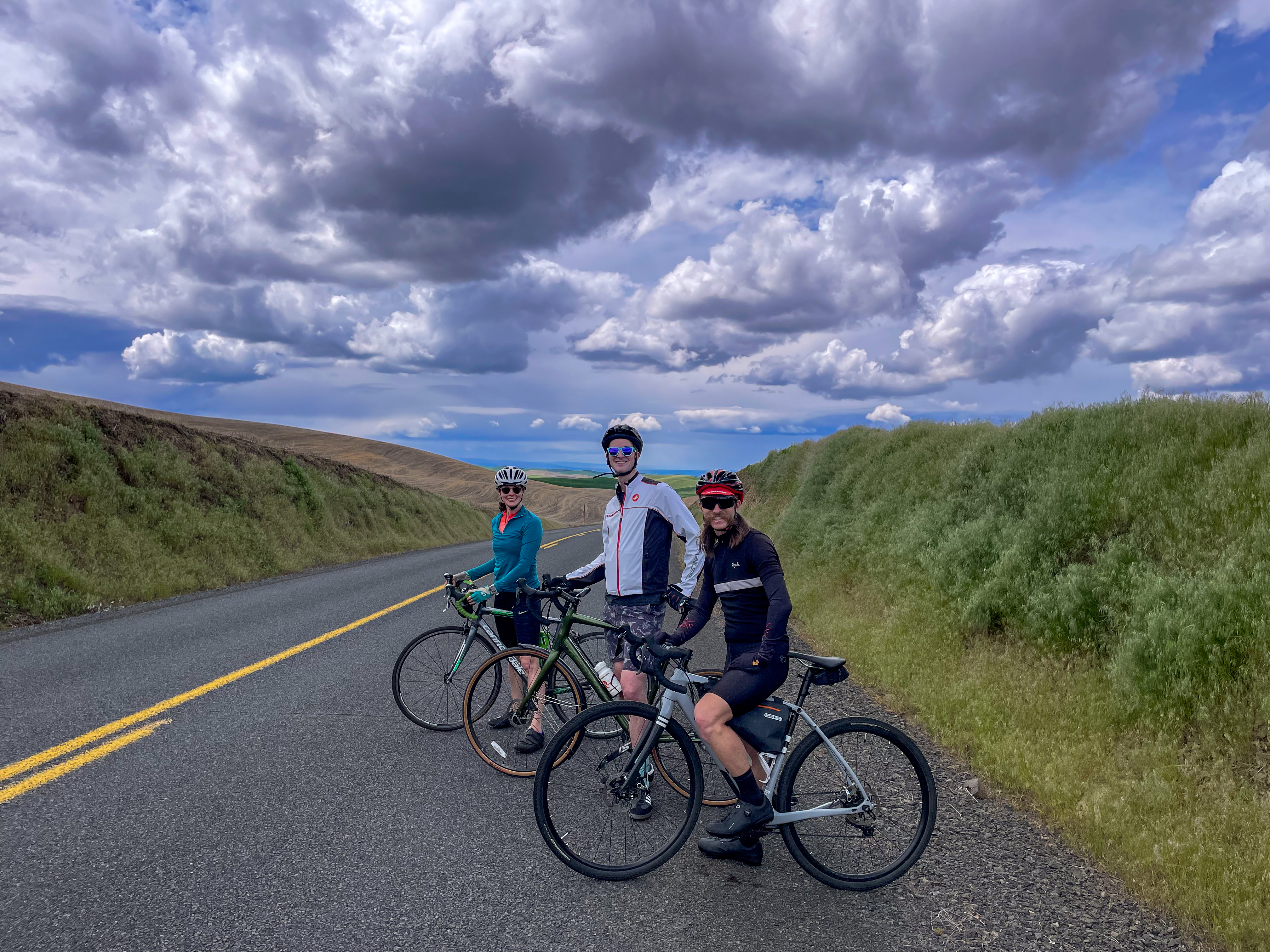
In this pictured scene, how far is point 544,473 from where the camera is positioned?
150 m

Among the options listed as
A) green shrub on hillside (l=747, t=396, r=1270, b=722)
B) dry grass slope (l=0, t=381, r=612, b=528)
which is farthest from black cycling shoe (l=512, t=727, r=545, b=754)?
dry grass slope (l=0, t=381, r=612, b=528)

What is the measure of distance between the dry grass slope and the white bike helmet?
2618 inches

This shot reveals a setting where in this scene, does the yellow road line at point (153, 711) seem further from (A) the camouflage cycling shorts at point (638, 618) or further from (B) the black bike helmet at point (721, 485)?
(B) the black bike helmet at point (721, 485)

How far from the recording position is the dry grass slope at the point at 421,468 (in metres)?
83.9

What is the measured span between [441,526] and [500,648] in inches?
1162

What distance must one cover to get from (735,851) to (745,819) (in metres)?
0.26

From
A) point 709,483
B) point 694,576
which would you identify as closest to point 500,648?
point 694,576

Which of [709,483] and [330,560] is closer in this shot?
[709,483]

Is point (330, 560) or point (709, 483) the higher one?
point (709, 483)

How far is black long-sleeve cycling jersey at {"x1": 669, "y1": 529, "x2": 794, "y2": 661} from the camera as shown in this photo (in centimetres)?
381

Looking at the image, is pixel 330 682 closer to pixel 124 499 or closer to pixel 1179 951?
pixel 1179 951

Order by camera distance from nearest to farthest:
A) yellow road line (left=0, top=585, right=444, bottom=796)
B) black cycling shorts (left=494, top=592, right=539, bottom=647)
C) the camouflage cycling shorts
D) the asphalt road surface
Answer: the asphalt road surface, yellow road line (left=0, top=585, right=444, bottom=796), the camouflage cycling shorts, black cycling shorts (left=494, top=592, right=539, bottom=647)

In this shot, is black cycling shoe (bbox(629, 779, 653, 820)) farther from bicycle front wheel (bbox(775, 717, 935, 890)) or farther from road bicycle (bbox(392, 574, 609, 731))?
road bicycle (bbox(392, 574, 609, 731))

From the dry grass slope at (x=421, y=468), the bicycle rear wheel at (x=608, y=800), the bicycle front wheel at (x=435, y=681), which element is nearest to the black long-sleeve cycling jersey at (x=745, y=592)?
the bicycle rear wheel at (x=608, y=800)
